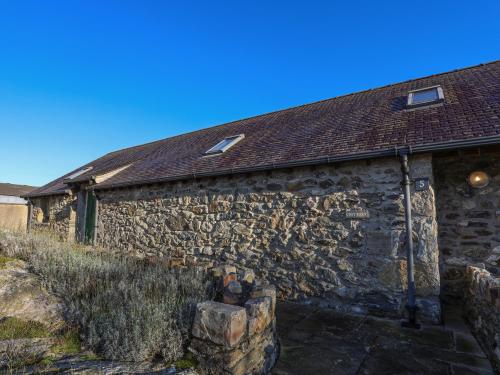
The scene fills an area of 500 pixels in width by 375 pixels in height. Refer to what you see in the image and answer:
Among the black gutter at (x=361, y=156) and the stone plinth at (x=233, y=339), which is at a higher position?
the black gutter at (x=361, y=156)

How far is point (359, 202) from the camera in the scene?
4715 mm

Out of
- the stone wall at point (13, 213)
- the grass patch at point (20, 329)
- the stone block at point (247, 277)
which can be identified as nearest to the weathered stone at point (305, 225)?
the stone block at point (247, 277)

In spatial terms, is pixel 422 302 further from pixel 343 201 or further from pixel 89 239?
pixel 89 239

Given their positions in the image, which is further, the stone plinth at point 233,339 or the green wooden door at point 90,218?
the green wooden door at point 90,218

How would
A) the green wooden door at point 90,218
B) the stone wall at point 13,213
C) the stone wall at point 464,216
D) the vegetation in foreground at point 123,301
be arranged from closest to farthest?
1. the vegetation in foreground at point 123,301
2. the stone wall at point 464,216
3. the green wooden door at point 90,218
4. the stone wall at point 13,213

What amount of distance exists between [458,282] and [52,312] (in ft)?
19.4

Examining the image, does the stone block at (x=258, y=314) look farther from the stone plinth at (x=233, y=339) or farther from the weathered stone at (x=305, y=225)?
the weathered stone at (x=305, y=225)

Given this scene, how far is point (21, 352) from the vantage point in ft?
7.28

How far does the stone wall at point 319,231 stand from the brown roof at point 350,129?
32 cm

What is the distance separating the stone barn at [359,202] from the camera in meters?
4.28

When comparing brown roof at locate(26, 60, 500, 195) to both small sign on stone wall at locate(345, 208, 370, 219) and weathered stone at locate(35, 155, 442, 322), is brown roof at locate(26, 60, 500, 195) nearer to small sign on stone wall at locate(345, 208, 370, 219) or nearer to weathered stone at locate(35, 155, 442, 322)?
weathered stone at locate(35, 155, 442, 322)

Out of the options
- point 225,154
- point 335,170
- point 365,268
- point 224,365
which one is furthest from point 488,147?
point 225,154

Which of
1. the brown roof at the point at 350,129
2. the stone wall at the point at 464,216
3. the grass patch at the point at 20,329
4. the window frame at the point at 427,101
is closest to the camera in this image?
the grass patch at the point at 20,329

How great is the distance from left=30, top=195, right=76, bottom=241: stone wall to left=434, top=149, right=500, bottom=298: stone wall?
10341mm
